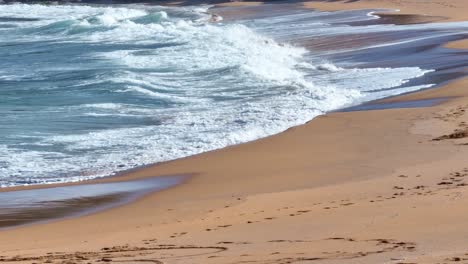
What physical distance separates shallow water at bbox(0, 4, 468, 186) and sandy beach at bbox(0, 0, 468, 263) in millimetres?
987

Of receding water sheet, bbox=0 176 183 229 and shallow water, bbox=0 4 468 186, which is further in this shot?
shallow water, bbox=0 4 468 186

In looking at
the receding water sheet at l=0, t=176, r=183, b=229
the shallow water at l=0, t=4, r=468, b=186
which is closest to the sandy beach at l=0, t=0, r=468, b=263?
the receding water sheet at l=0, t=176, r=183, b=229

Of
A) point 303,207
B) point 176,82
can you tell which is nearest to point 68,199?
point 303,207

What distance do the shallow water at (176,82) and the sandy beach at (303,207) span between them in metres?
0.99

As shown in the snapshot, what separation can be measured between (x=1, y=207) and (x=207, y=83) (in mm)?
10299

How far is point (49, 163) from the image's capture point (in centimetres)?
1255

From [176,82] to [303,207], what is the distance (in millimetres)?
11848

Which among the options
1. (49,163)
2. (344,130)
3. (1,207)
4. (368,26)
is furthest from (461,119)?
(368,26)

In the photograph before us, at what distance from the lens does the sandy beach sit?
705 cm

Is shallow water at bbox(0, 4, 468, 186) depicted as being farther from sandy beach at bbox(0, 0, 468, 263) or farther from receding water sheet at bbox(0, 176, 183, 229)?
sandy beach at bbox(0, 0, 468, 263)

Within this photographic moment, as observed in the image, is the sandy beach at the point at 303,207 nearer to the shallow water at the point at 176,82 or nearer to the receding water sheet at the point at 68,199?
the receding water sheet at the point at 68,199

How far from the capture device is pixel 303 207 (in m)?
9.03

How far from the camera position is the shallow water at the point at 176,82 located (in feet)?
44.6

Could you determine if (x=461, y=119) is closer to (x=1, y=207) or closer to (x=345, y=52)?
(x=1, y=207)
